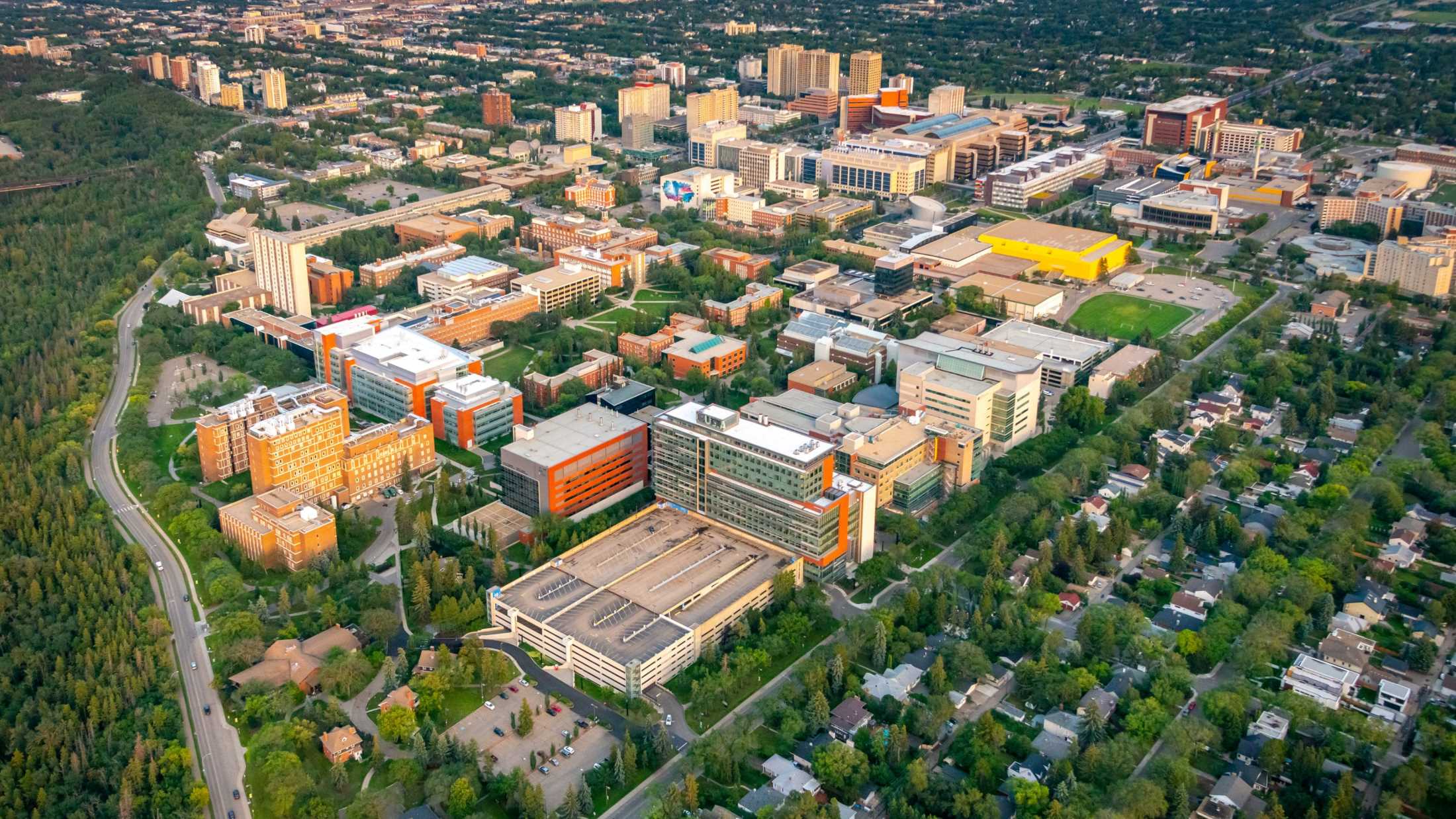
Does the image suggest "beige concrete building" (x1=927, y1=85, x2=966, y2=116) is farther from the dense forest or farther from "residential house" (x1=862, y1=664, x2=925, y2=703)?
"residential house" (x1=862, y1=664, x2=925, y2=703)

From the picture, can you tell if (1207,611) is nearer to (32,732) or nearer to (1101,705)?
(1101,705)

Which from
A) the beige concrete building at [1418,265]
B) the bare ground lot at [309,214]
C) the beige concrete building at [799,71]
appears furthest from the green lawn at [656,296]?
the beige concrete building at [799,71]

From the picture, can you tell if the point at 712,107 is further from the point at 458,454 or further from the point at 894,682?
the point at 894,682

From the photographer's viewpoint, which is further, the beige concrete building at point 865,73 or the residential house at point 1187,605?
the beige concrete building at point 865,73

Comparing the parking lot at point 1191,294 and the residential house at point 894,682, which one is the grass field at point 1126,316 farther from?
the residential house at point 894,682

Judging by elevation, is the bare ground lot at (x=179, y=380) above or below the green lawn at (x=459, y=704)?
above

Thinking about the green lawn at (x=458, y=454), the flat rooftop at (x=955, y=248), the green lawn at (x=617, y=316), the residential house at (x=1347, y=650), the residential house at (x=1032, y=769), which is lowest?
the residential house at (x=1032, y=769)

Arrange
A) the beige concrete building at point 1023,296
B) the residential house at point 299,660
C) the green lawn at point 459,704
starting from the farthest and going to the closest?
1. the beige concrete building at point 1023,296
2. the residential house at point 299,660
3. the green lawn at point 459,704

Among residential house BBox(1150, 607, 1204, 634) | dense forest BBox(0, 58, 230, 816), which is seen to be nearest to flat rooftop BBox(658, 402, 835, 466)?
residential house BBox(1150, 607, 1204, 634)
